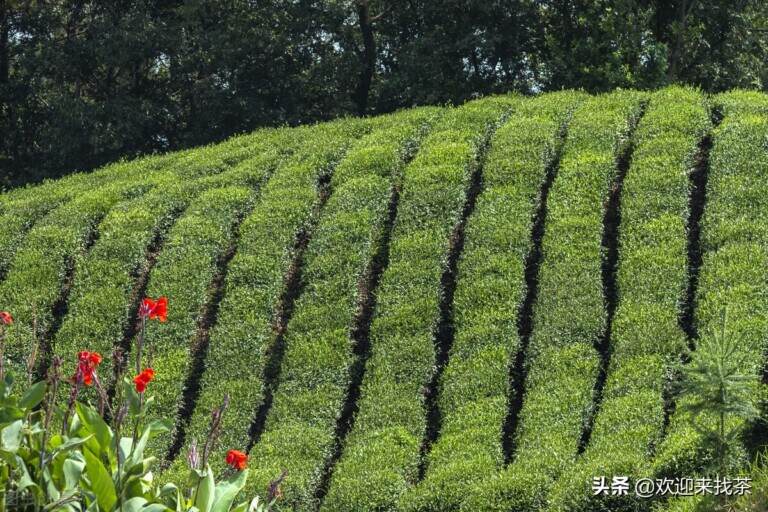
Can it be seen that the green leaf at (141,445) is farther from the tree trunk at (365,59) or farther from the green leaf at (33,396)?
the tree trunk at (365,59)

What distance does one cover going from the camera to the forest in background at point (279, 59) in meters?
21.5

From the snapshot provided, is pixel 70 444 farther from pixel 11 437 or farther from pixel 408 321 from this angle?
pixel 408 321

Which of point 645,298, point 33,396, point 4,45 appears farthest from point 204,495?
point 4,45

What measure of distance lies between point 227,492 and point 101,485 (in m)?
0.73

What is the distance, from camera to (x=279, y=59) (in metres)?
22.7

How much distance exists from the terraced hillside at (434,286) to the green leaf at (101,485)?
439 centimetres

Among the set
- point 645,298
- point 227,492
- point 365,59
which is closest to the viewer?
point 227,492

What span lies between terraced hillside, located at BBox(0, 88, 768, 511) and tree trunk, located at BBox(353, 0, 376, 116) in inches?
203

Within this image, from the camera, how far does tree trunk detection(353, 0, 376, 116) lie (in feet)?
74.2

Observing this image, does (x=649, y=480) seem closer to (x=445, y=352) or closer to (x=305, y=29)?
(x=445, y=352)

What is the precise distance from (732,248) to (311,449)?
5.29 m

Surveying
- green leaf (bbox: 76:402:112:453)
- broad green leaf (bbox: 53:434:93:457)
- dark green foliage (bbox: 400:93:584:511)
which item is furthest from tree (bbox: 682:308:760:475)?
broad green leaf (bbox: 53:434:93:457)

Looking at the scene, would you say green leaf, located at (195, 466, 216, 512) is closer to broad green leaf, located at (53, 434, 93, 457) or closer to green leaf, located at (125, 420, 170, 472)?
green leaf, located at (125, 420, 170, 472)

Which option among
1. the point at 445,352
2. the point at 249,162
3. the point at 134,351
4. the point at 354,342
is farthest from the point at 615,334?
the point at 249,162
